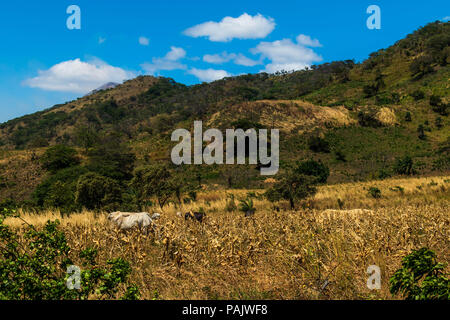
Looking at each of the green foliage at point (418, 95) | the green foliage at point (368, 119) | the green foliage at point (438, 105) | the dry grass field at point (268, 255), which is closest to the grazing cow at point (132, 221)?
the dry grass field at point (268, 255)

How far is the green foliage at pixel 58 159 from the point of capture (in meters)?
50.6

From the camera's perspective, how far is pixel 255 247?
7215mm

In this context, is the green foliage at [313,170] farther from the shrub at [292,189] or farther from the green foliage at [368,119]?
the green foliage at [368,119]

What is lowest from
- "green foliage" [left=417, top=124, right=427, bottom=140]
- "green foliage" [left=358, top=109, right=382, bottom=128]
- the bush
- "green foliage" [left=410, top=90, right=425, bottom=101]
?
the bush

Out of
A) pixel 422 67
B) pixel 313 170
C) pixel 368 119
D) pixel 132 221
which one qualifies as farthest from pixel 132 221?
pixel 422 67

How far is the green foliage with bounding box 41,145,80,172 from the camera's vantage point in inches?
1993

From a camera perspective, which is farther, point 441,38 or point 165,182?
point 441,38

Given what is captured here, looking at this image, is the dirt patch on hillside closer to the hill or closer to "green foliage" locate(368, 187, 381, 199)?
the hill

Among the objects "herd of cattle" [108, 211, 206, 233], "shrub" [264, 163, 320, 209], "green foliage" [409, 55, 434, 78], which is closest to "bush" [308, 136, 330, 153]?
"shrub" [264, 163, 320, 209]

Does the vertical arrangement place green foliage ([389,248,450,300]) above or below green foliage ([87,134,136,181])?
below

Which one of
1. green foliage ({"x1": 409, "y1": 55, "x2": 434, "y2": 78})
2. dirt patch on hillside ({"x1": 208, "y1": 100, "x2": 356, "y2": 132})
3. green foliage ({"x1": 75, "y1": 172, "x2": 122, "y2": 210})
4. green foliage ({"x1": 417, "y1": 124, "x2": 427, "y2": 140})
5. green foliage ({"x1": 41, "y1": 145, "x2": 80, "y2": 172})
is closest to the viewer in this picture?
green foliage ({"x1": 75, "y1": 172, "x2": 122, "y2": 210})
